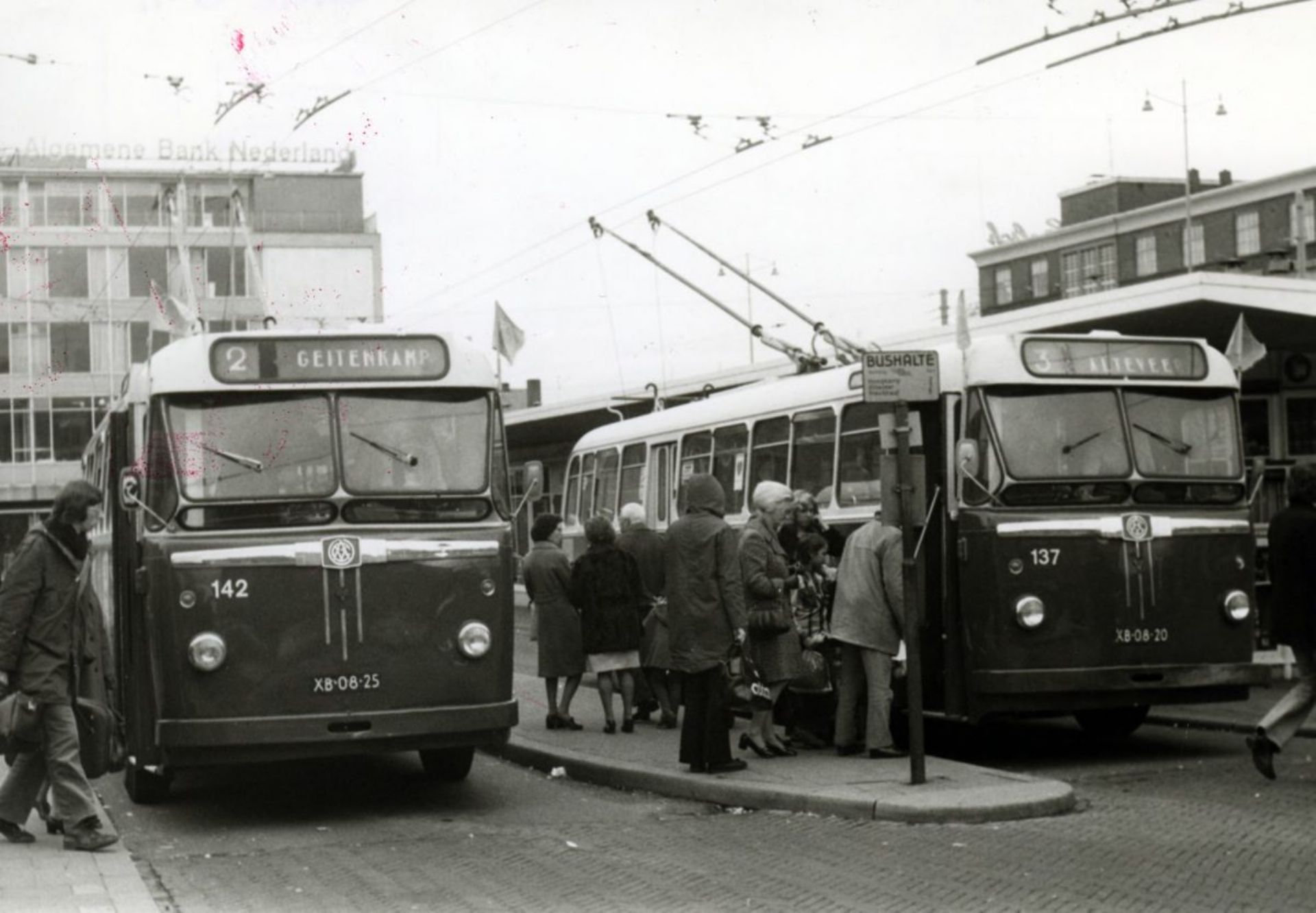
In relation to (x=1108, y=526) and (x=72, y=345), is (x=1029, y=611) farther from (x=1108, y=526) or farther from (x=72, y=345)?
(x=72, y=345)

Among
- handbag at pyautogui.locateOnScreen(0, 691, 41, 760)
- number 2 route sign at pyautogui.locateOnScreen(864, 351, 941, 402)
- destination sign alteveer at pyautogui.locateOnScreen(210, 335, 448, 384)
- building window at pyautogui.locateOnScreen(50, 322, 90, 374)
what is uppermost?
building window at pyautogui.locateOnScreen(50, 322, 90, 374)

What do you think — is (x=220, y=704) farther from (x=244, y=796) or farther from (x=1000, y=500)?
(x=1000, y=500)

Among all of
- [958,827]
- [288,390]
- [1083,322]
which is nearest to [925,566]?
[958,827]

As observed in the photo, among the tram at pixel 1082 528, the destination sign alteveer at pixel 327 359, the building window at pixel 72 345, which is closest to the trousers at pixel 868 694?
the tram at pixel 1082 528

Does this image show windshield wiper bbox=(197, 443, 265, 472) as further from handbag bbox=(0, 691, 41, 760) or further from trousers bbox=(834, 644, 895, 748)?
trousers bbox=(834, 644, 895, 748)

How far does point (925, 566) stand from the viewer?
13.1 metres

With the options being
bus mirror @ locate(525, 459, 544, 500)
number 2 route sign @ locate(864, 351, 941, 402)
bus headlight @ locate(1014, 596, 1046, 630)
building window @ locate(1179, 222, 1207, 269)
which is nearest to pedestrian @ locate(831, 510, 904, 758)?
bus headlight @ locate(1014, 596, 1046, 630)

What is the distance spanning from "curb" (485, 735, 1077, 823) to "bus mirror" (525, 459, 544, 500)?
1.93 metres

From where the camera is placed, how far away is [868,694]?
1259cm

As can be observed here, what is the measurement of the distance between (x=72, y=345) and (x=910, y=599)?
6802cm

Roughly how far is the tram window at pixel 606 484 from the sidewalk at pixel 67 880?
40.7ft

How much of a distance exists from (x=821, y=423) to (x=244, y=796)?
5794 millimetres

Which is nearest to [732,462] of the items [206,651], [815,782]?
[815,782]

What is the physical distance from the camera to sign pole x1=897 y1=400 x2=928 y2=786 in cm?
1102
